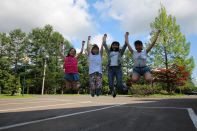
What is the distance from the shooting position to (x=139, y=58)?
32.7 feet

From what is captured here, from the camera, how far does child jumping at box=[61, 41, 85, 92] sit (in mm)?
11328

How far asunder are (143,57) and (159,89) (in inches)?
1641

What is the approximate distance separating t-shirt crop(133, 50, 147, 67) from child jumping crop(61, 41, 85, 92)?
7.14 feet

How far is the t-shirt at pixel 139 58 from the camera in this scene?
988 centimetres

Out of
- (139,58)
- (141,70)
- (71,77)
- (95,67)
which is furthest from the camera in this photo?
(71,77)

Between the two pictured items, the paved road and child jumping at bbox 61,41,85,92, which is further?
child jumping at bbox 61,41,85,92

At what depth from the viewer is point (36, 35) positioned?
284 ft

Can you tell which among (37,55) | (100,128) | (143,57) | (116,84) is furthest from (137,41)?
(37,55)

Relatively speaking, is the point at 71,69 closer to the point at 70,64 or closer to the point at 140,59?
the point at 70,64

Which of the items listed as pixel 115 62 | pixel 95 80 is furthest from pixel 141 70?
pixel 95 80

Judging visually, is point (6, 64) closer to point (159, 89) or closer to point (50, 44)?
point (50, 44)

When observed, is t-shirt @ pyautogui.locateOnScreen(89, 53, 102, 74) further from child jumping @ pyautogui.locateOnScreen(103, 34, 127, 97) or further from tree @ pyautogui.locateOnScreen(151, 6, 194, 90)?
tree @ pyautogui.locateOnScreen(151, 6, 194, 90)

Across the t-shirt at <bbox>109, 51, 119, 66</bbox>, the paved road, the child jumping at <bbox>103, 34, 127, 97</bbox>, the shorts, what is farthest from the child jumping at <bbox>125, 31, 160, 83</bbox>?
the paved road

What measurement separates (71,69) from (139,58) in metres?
2.56
